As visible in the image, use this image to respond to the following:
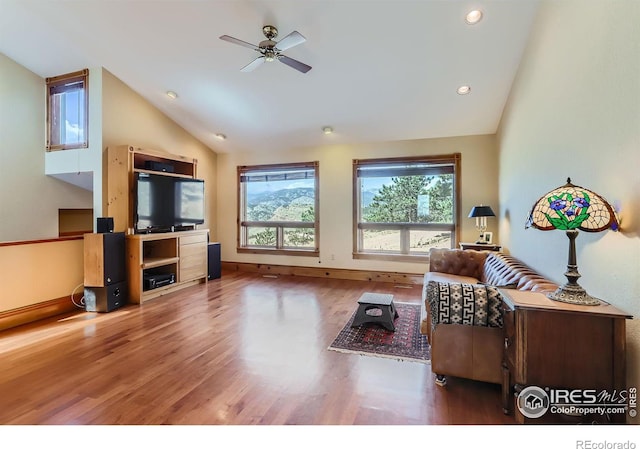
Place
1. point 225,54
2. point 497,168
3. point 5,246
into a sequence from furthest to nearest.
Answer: point 497,168 < point 225,54 < point 5,246

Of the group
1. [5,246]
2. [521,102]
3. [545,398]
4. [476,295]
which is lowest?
[545,398]

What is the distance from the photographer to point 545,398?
1.68m

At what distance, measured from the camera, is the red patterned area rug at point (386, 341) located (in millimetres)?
2666

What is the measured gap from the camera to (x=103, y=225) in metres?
3.96

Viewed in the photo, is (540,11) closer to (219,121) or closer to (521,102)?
(521,102)

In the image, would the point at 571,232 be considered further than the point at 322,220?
No

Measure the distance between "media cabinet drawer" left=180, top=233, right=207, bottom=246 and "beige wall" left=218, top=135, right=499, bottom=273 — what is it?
1.23 metres

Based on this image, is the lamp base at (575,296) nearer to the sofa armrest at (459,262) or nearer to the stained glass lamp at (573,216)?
the stained glass lamp at (573,216)

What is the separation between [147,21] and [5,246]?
2884mm

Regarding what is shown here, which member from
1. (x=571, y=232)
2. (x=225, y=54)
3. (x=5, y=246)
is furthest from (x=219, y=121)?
(x=571, y=232)

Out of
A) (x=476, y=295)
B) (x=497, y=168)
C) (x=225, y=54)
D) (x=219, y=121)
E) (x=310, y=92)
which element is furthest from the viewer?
(x=219, y=121)

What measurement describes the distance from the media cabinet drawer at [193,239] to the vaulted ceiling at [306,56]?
6.61 ft

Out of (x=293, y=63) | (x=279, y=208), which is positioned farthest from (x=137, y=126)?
(x=293, y=63)
